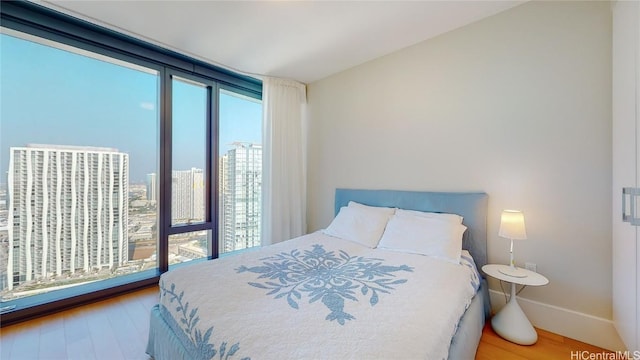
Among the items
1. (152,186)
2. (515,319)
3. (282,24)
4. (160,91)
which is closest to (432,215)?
(515,319)

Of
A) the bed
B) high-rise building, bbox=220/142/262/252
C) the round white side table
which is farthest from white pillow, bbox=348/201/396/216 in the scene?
high-rise building, bbox=220/142/262/252

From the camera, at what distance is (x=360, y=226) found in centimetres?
250

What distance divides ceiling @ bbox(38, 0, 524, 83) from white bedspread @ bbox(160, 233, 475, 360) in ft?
6.68

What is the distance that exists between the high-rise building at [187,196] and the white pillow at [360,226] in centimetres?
169

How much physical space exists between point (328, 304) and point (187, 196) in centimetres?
250

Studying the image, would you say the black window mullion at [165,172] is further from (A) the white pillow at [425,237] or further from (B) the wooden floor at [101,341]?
(A) the white pillow at [425,237]

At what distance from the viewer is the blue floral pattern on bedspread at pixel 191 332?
3.27 ft

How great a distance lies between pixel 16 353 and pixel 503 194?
12.4 ft

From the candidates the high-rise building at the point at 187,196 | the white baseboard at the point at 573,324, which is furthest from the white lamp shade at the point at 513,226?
the high-rise building at the point at 187,196

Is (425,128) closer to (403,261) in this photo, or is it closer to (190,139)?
(403,261)

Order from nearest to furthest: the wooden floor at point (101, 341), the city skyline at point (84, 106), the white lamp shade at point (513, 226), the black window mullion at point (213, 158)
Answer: the wooden floor at point (101, 341), the white lamp shade at point (513, 226), the city skyline at point (84, 106), the black window mullion at point (213, 158)

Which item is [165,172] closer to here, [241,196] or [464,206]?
[241,196]

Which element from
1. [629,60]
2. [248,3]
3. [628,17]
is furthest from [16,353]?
[628,17]

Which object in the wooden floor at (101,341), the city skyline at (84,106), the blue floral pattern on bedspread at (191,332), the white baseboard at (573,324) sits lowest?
the wooden floor at (101,341)
